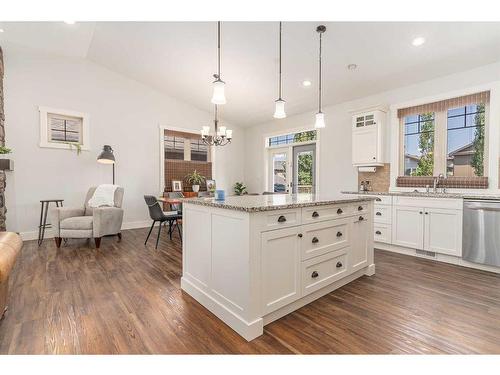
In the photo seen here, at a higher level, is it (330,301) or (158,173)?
(158,173)

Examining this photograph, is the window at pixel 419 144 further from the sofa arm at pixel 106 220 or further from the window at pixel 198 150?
the sofa arm at pixel 106 220

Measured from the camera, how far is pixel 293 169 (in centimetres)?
625

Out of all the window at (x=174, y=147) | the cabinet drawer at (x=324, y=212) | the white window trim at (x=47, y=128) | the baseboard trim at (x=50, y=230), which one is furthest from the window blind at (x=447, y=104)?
the white window trim at (x=47, y=128)

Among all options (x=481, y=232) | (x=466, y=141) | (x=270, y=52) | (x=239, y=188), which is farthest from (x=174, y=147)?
(x=481, y=232)

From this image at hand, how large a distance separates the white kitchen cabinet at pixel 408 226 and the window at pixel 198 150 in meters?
4.57

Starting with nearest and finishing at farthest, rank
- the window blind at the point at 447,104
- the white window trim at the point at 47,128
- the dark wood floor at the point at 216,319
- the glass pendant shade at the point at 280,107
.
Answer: the dark wood floor at the point at 216,319
the glass pendant shade at the point at 280,107
the window blind at the point at 447,104
the white window trim at the point at 47,128

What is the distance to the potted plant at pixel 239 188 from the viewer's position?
7206mm

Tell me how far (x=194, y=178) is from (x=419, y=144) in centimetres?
471

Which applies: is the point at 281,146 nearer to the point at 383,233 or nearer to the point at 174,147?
the point at 174,147

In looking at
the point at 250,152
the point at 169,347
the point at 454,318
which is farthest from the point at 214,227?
the point at 250,152

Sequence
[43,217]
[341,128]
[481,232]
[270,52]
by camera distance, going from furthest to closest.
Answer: [341,128], [43,217], [270,52], [481,232]
